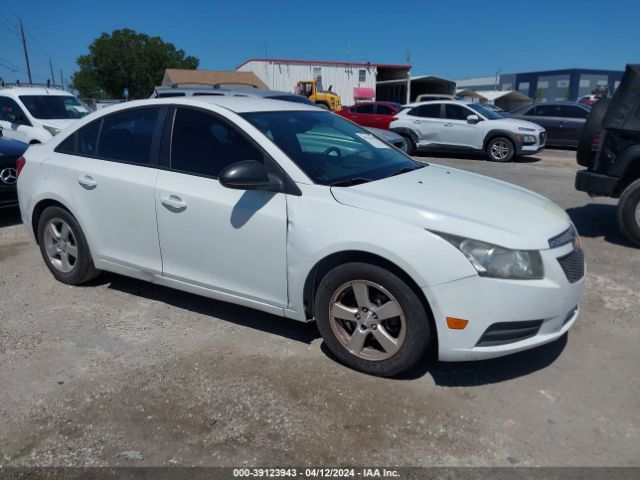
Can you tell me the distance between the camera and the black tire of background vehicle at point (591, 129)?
624cm

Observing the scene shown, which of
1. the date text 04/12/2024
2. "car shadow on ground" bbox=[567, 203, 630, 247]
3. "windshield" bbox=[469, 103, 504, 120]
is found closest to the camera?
the date text 04/12/2024

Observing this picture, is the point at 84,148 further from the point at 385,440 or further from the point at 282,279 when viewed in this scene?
the point at 385,440

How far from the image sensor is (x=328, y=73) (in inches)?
1802

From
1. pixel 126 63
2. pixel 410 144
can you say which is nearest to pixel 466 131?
pixel 410 144

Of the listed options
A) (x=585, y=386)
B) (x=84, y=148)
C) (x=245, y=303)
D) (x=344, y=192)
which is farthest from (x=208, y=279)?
(x=585, y=386)

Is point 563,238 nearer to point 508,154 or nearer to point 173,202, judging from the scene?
point 173,202

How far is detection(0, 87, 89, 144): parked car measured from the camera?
397 inches

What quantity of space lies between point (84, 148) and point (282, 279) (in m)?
2.23

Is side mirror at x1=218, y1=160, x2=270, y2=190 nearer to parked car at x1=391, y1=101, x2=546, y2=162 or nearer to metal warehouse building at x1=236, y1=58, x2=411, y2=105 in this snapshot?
parked car at x1=391, y1=101, x2=546, y2=162

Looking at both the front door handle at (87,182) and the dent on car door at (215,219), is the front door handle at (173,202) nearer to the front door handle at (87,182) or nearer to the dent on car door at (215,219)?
the dent on car door at (215,219)

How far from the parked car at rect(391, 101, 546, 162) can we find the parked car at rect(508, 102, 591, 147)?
9.03 feet

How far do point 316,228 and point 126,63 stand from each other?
77.1 m

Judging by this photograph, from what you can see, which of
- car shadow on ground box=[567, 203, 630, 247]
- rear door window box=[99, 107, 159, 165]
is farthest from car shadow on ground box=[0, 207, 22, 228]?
car shadow on ground box=[567, 203, 630, 247]

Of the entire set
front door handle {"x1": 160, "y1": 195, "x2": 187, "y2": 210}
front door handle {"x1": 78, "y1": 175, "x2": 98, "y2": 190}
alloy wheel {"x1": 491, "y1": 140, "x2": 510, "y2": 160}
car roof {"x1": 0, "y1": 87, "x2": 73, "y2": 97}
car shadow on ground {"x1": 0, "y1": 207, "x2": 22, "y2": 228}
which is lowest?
car shadow on ground {"x1": 0, "y1": 207, "x2": 22, "y2": 228}
